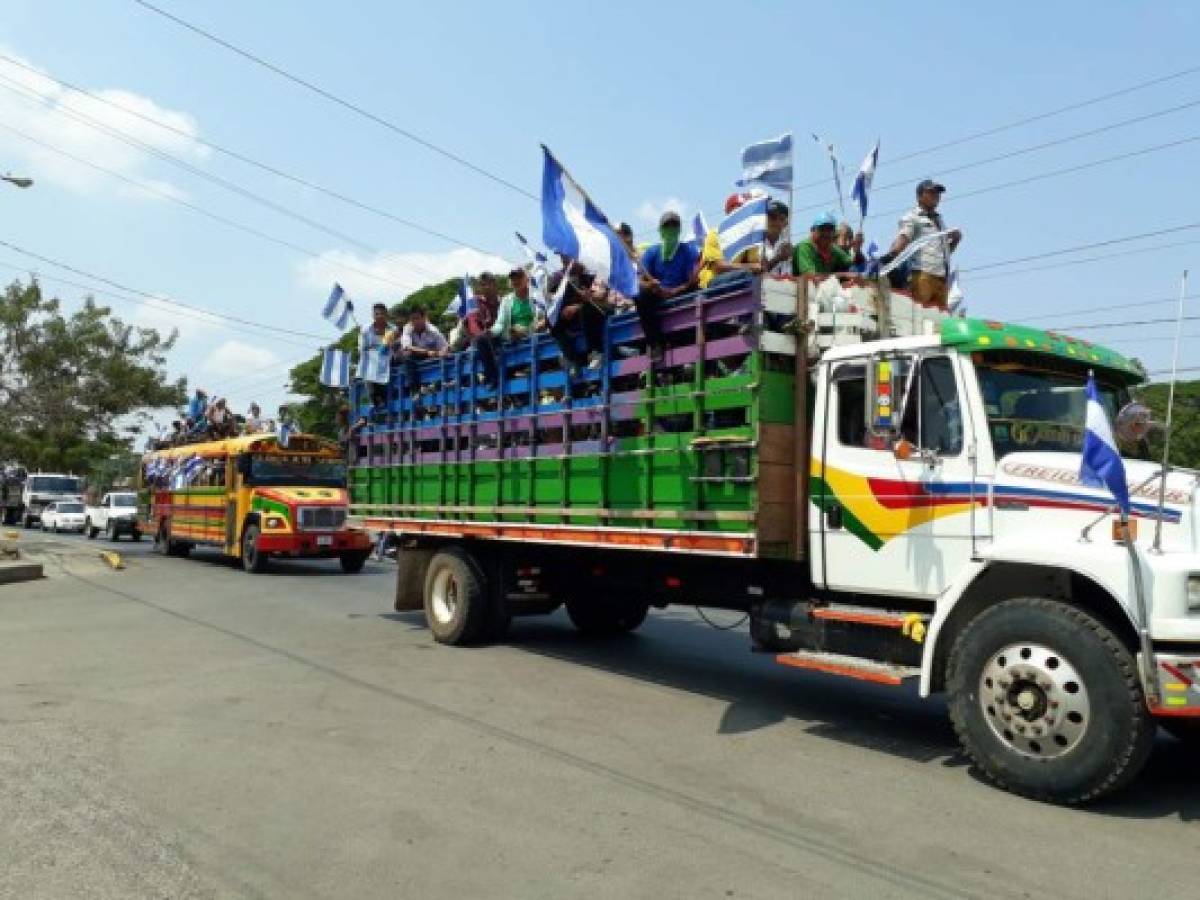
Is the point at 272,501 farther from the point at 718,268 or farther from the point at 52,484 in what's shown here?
the point at 52,484

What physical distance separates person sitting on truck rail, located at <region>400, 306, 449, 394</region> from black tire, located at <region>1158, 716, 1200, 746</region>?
748 cm

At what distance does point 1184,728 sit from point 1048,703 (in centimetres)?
150

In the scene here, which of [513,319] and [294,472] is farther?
[294,472]

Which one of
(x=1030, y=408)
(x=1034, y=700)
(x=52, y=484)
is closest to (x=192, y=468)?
(x=1030, y=408)

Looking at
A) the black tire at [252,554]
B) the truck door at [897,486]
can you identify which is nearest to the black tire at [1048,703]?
the truck door at [897,486]

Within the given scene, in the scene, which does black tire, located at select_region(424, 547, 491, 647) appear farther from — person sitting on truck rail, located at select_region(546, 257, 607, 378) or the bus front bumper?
the bus front bumper

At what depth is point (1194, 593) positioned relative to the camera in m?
4.83

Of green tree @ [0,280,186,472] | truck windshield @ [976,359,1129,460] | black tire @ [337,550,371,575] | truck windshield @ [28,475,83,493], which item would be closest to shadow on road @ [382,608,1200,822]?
truck windshield @ [976,359,1129,460]

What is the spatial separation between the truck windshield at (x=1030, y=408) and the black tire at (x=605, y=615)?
17.2 ft

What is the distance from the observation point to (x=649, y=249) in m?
7.80

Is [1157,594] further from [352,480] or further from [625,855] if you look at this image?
[352,480]

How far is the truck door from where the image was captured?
5887mm

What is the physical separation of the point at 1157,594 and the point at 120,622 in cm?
1085

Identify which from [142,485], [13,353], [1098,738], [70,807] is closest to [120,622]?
[70,807]
